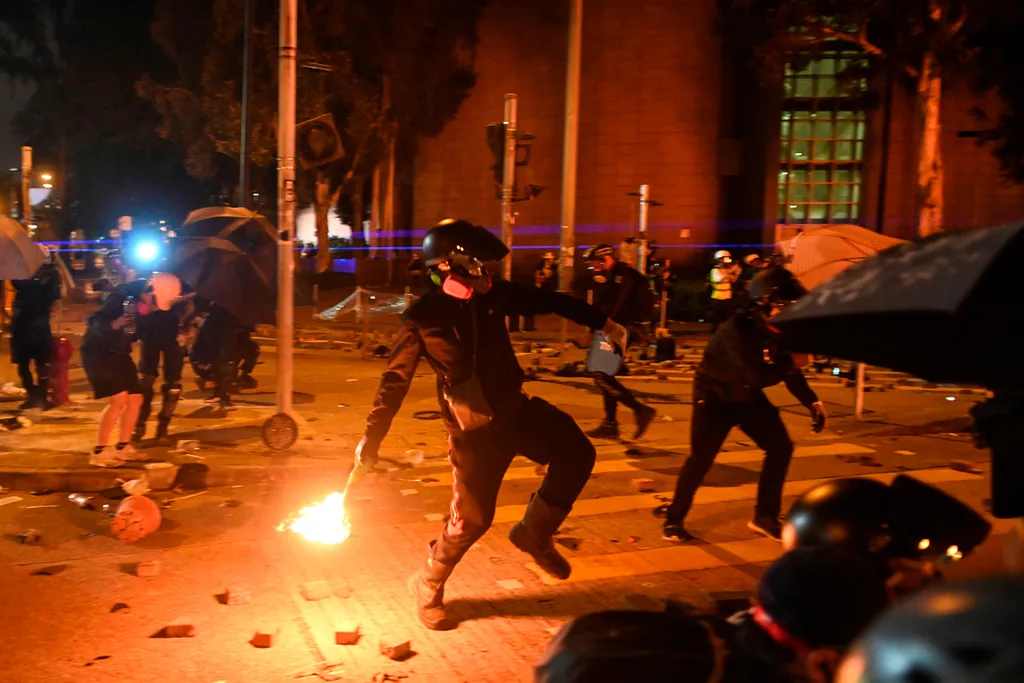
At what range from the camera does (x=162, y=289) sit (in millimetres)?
8641

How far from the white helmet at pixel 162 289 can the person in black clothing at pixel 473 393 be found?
14.7 feet

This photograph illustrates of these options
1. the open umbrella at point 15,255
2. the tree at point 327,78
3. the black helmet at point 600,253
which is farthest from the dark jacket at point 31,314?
the tree at point 327,78

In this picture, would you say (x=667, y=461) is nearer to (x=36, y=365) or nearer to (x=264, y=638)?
(x=264, y=638)

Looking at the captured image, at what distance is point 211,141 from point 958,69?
21.6 metres

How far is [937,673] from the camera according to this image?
1664 mm

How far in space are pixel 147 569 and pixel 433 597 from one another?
189 centimetres

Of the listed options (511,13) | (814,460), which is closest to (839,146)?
(511,13)

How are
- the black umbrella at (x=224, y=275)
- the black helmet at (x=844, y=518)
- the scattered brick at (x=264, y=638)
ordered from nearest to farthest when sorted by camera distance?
1. the black helmet at (x=844, y=518)
2. the scattered brick at (x=264, y=638)
3. the black umbrella at (x=224, y=275)

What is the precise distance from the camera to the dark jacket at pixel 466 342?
4.65 meters

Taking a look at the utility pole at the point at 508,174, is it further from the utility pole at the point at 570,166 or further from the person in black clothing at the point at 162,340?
the person in black clothing at the point at 162,340

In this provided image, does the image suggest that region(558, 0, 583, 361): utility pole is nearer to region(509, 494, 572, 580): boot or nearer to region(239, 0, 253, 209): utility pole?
region(239, 0, 253, 209): utility pole

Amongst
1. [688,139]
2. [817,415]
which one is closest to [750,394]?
[817,415]

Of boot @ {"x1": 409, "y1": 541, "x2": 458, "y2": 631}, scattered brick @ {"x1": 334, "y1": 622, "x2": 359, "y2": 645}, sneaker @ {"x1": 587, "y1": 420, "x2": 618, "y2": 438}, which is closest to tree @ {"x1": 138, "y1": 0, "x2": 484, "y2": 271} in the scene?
sneaker @ {"x1": 587, "y1": 420, "x2": 618, "y2": 438}

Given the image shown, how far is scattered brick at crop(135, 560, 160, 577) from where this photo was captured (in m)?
5.65
